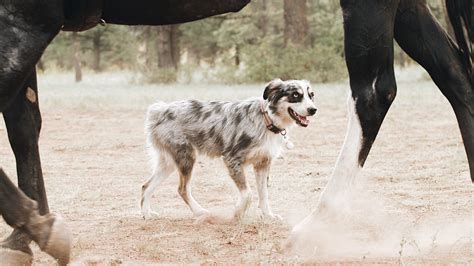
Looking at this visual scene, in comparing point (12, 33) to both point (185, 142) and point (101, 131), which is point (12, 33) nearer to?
point (185, 142)

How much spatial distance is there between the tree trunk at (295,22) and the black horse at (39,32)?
2386 cm

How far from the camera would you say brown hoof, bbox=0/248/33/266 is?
173 inches

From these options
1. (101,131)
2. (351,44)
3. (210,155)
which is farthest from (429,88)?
(351,44)

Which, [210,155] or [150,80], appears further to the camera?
[150,80]

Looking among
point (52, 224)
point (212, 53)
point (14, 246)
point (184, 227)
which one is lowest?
point (212, 53)

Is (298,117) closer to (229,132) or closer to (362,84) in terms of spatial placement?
(229,132)

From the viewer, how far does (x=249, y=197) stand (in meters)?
6.87

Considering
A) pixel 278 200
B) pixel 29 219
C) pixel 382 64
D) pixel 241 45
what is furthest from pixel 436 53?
pixel 241 45

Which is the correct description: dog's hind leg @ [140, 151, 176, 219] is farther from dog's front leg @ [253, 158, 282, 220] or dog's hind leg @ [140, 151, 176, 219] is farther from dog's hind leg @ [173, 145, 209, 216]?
dog's front leg @ [253, 158, 282, 220]

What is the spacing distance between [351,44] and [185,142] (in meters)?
3.15

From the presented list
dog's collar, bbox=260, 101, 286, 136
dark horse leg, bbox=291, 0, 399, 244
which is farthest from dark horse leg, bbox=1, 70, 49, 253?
dog's collar, bbox=260, 101, 286, 136

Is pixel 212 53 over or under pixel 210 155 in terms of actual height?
under

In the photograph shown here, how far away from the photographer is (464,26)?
16.7 ft

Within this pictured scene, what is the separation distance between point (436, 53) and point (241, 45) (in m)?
36.2
